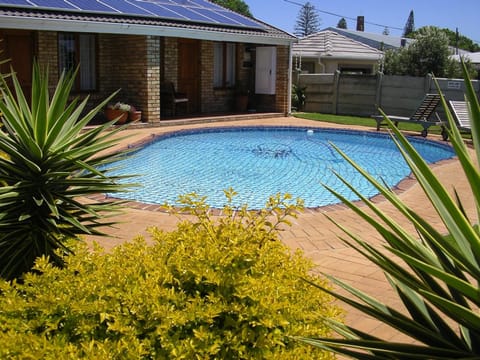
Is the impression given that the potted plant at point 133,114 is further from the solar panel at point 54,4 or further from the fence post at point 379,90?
the fence post at point 379,90

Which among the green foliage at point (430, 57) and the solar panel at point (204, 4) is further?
the green foliage at point (430, 57)

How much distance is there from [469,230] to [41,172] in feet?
8.86

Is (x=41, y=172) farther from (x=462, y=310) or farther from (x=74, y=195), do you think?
(x=462, y=310)

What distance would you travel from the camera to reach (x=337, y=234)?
6238 mm

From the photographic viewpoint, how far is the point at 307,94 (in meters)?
22.6

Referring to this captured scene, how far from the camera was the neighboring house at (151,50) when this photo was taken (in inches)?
562

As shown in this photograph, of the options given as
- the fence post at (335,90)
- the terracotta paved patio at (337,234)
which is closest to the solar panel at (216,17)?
the fence post at (335,90)

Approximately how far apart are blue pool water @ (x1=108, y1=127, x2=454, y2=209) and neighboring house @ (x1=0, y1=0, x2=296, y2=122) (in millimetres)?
2842

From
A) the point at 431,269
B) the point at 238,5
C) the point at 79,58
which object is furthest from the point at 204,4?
the point at 238,5

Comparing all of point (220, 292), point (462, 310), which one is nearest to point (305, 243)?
point (220, 292)

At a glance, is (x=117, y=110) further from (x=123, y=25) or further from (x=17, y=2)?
(x=17, y=2)

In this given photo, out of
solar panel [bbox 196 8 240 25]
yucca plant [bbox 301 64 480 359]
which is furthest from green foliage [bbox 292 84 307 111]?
yucca plant [bbox 301 64 480 359]

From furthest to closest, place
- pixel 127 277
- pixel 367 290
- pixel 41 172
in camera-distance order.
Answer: pixel 367 290 → pixel 41 172 → pixel 127 277

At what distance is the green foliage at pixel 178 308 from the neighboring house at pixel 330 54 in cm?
2628
